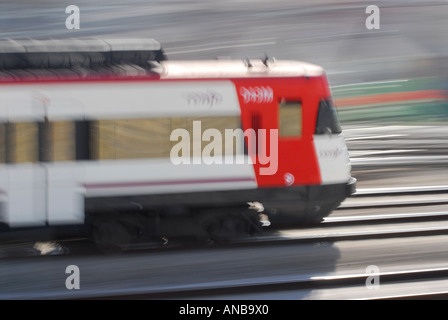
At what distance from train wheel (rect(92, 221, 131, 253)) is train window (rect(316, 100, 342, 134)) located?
108 inches

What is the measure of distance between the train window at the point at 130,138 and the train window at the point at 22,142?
655 mm

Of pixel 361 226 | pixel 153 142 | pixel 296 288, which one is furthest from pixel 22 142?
pixel 361 226

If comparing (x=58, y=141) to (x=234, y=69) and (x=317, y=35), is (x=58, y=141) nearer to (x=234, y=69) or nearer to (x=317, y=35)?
(x=234, y=69)

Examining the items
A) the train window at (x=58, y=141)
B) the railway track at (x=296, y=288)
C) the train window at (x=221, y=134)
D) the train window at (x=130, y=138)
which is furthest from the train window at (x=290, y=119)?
the train window at (x=58, y=141)

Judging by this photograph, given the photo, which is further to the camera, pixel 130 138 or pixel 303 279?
pixel 130 138

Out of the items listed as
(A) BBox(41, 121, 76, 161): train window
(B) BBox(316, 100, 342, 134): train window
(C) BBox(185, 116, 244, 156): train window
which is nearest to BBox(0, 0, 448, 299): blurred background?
(B) BBox(316, 100, 342, 134): train window

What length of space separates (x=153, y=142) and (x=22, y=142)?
59.9 inches

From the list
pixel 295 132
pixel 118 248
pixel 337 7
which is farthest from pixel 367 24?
pixel 118 248

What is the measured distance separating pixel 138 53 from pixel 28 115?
155 centimetres

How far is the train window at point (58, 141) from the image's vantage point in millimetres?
7855

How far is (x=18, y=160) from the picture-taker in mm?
7820

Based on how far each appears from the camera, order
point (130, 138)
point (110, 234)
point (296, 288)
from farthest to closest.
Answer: point (110, 234), point (130, 138), point (296, 288)

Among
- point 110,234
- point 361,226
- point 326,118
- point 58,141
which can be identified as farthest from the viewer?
point 361,226

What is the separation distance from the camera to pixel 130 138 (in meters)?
8.00
